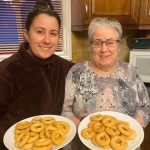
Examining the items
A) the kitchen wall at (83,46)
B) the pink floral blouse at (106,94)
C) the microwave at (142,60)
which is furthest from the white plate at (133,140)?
the kitchen wall at (83,46)

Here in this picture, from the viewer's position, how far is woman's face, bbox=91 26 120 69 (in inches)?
47.3

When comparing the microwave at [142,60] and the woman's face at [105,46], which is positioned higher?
the woman's face at [105,46]

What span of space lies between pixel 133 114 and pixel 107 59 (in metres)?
0.34

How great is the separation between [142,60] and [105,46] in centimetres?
77

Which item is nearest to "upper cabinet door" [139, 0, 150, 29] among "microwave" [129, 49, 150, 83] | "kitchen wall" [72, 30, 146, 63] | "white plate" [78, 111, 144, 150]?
"microwave" [129, 49, 150, 83]

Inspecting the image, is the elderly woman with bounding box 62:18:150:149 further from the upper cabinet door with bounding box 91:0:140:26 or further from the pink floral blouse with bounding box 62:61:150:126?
the upper cabinet door with bounding box 91:0:140:26

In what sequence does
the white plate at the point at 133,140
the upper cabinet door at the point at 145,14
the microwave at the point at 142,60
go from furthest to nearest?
the microwave at the point at 142,60 < the upper cabinet door at the point at 145,14 < the white plate at the point at 133,140

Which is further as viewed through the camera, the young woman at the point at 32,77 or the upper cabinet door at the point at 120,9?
the upper cabinet door at the point at 120,9

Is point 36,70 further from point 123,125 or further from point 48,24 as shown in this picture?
point 123,125

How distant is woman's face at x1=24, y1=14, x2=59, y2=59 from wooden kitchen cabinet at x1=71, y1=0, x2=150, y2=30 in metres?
0.69

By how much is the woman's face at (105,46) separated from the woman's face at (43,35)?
23cm

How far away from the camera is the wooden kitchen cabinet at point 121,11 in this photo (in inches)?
68.5

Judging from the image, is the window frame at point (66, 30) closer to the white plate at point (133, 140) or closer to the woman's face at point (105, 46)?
the woman's face at point (105, 46)

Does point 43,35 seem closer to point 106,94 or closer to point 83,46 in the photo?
point 106,94
